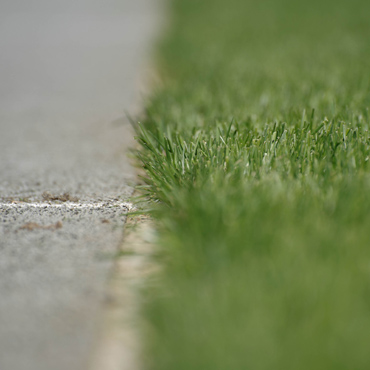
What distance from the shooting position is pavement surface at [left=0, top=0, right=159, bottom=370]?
202 centimetres

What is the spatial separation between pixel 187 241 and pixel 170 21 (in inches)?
326

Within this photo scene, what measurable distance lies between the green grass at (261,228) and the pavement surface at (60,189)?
27 cm

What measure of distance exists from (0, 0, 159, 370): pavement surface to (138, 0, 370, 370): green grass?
27 centimetres

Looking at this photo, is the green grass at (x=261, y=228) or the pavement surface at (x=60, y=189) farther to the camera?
the pavement surface at (x=60, y=189)

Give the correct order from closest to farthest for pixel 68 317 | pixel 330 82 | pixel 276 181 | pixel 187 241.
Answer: pixel 68 317
pixel 187 241
pixel 276 181
pixel 330 82

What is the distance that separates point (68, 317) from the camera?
2.07 m

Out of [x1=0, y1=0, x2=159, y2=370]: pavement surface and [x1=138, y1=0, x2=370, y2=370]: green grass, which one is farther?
[x1=0, y1=0, x2=159, y2=370]: pavement surface

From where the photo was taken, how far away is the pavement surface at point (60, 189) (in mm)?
2023

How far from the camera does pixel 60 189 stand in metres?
3.44

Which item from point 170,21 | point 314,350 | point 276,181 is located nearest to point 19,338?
point 314,350

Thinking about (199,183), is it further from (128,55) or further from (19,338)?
(128,55)

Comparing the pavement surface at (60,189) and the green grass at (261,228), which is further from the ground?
the green grass at (261,228)

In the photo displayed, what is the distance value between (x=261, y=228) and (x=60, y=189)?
1524mm

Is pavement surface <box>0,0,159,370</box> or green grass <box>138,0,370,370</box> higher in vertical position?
green grass <box>138,0,370,370</box>
